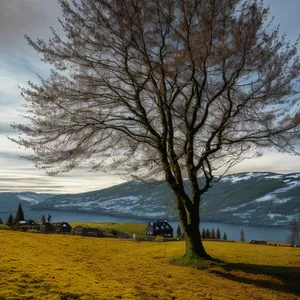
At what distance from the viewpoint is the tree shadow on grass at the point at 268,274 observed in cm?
1140

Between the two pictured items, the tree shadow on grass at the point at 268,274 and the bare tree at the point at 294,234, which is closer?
the tree shadow on grass at the point at 268,274

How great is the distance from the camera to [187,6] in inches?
496

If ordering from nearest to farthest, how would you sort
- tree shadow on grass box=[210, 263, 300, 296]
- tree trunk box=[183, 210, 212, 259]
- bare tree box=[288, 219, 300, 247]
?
tree shadow on grass box=[210, 263, 300, 296] < tree trunk box=[183, 210, 212, 259] < bare tree box=[288, 219, 300, 247]

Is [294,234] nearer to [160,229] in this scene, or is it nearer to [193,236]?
[160,229]

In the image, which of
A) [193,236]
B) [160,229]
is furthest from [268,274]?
[160,229]

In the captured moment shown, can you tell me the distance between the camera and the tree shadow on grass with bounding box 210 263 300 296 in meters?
11.4

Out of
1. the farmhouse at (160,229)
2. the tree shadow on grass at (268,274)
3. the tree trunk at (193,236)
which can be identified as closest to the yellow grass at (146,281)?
the tree shadow on grass at (268,274)

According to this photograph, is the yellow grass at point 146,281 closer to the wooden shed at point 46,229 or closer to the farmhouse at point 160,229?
the wooden shed at point 46,229

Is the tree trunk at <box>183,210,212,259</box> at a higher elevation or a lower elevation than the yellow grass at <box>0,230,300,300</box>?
higher

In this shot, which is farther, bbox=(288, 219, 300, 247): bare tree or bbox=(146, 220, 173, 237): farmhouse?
bbox=(288, 219, 300, 247): bare tree

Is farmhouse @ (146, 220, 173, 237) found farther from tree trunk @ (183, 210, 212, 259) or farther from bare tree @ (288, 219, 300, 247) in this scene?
tree trunk @ (183, 210, 212, 259)

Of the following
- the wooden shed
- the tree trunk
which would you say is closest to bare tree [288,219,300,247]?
the wooden shed

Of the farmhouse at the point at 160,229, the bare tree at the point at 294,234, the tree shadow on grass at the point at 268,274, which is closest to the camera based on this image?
the tree shadow on grass at the point at 268,274

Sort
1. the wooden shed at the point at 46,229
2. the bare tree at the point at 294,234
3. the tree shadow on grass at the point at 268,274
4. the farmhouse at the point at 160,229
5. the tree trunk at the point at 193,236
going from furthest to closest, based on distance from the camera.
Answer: the bare tree at the point at 294,234 → the farmhouse at the point at 160,229 → the wooden shed at the point at 46,229 → the tree trunk at the point at 193,236 → the tree shadow on grass at the point at 268,274
